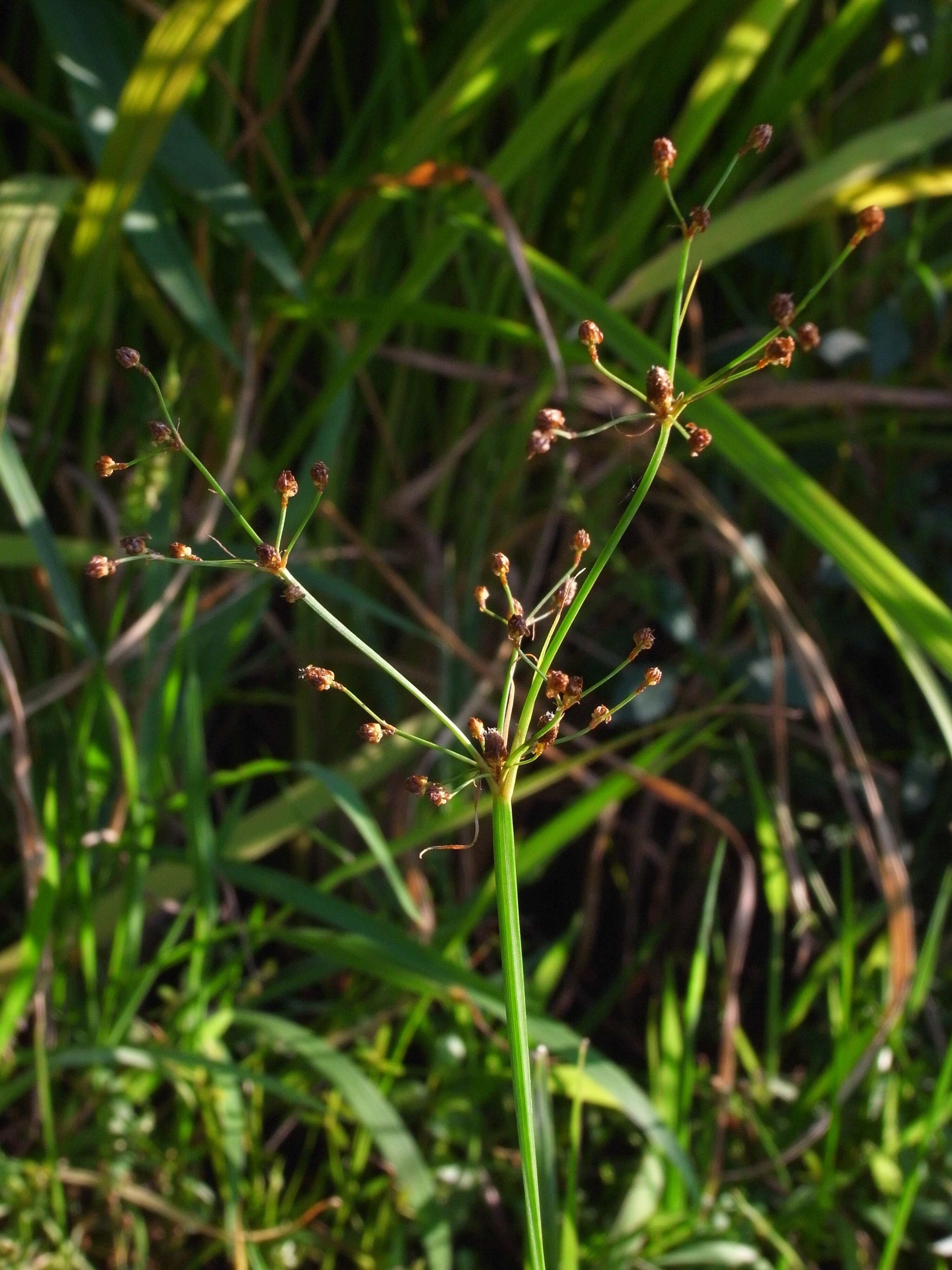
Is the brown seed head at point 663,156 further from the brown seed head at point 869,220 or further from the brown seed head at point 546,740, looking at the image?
the brown seed head at point 546,740

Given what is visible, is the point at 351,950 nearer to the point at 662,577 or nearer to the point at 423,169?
the point at 662,577

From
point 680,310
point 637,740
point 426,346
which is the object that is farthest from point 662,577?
point 680,310

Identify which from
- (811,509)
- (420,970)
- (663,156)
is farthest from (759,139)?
(420,970)

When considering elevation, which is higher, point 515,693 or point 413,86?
point 413,86

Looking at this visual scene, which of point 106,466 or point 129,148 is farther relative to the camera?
point 129,148

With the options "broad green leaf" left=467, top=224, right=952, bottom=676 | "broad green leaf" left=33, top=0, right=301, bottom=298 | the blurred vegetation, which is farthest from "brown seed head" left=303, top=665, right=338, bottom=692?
"broad green leaf" left=33, top=0, right=301, bottom=298

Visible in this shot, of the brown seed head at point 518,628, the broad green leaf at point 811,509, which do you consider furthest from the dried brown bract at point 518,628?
the broad green leaf at point 811,509

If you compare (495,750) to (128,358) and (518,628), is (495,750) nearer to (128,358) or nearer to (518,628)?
(518,628)

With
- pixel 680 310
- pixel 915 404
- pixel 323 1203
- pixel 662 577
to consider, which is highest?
pixel 680 310
